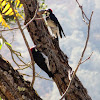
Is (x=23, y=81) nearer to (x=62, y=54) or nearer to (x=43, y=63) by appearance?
(x=62, y=54)

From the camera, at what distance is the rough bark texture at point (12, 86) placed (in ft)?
3.92

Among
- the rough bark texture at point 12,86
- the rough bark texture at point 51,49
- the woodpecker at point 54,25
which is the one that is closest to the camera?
the rough bark texture at point 12,86

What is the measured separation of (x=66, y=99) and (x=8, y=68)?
1.23 meters

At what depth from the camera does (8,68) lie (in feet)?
4.19

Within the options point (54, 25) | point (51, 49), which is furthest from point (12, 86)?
point (54, 25)

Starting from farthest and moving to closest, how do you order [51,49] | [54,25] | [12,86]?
1. [54,25]
2. [51,49]
3. [12,86]

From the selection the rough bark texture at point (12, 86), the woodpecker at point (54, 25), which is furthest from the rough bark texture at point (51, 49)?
the woodpecker at point (54, 25)

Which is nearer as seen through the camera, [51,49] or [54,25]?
[51,49]

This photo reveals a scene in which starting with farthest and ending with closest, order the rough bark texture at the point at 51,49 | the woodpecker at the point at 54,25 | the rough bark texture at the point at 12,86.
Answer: the woodpecker at the point at 54,25, the rough bark texture at the point at 51,49, the rough bark texture at the point at 12,86

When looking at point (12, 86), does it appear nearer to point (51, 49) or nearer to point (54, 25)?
point (51, 49)

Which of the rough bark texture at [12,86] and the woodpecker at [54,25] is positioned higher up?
the rough bark texture at [12,86]

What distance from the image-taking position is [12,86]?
1.21m

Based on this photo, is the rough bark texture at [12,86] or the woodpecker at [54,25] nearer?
the rough bark texture at [12,86]

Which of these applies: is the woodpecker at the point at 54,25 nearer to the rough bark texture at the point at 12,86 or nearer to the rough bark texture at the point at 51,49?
the rough bark texture at the point at 51,49
